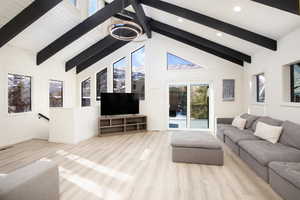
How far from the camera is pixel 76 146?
15.2ft

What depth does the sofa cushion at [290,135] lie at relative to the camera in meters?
2.83

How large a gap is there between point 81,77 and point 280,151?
7645 millimetres

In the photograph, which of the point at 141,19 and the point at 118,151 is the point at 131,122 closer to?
the point at 118,151

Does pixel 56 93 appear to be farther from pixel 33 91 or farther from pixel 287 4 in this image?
pixel 287 4

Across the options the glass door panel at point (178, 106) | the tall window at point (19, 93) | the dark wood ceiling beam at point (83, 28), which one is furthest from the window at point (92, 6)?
the glass door panel at point (178, 106)

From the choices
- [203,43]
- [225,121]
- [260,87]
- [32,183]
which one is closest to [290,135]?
[225,121]

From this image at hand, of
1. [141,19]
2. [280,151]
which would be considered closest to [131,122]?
[141,19]

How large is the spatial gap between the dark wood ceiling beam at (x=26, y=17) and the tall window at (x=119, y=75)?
377 cm

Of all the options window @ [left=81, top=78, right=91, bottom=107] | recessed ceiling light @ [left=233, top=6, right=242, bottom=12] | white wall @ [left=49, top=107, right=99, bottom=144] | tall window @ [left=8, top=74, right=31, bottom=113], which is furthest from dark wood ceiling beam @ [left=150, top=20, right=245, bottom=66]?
tall window @ [left=8, top=74, right=31, bottom=113]

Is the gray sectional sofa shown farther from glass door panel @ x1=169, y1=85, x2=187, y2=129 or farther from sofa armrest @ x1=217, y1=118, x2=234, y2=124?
glass door panel @ x1=169, y1=85, x2=187, y2=129

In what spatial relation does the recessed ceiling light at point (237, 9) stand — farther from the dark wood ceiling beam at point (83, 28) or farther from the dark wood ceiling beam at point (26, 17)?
the dark wood ceiling beam at point (26, 17)

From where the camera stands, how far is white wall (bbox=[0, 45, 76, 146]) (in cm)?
450

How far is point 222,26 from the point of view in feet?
13.6

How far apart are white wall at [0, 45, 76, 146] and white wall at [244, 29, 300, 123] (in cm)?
736
